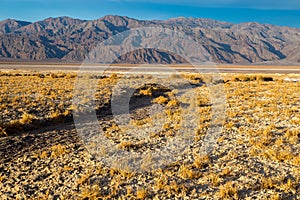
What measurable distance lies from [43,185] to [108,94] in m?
12.7

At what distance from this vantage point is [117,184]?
734cm

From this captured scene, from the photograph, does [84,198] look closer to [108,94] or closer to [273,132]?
[273,132]

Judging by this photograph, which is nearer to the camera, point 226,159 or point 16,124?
point 226,159

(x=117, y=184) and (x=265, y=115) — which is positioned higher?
(x=265, y=115)

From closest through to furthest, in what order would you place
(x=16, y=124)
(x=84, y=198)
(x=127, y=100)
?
(x=84, y=198) < (x=16, y=124) < (x=127, y=100)

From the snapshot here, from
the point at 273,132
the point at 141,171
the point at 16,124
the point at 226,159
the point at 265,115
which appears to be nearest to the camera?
the point at 141,171

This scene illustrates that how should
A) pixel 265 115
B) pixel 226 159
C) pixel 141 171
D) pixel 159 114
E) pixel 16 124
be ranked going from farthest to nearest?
1. pixel 159 114
2. pixel 265 115
3. pixel 16 124
4. pixel 226 159
5. pixel 141 171

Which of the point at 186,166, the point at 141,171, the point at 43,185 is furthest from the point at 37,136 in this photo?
the point at 186,166

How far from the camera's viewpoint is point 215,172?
780cm

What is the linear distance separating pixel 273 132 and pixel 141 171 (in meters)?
5.66

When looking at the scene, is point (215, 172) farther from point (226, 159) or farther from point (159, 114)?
point (159, 114)

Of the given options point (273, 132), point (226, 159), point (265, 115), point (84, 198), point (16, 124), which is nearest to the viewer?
point (84, 198)

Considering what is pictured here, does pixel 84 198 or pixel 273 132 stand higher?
pixel 273 132

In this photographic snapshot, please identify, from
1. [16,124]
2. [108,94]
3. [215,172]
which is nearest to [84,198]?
[215,172]
